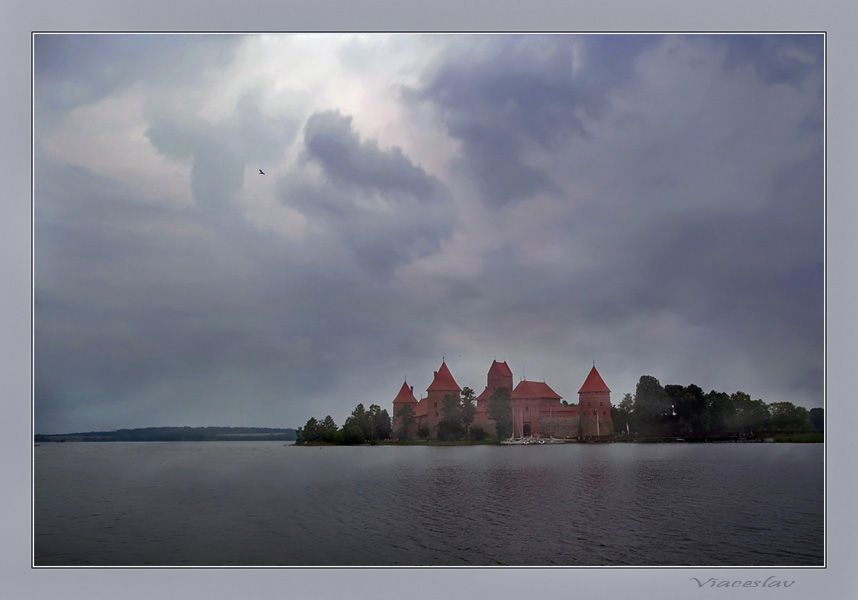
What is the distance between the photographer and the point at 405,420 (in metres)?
8.80

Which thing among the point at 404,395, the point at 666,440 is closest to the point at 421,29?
the point at 404,395

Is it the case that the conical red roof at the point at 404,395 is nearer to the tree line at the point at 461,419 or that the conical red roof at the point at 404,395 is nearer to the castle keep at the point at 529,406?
the castle keep at the point at 529,406

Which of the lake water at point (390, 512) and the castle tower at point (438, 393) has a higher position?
the castle tower at point (438, 393)

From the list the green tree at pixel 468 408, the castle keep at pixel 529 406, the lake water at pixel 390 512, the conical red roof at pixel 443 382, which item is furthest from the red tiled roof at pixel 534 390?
the lake water at pixel 390 512

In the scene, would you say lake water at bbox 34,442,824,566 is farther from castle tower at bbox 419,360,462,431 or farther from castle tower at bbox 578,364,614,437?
castle tower at bbox 419,360,462,431

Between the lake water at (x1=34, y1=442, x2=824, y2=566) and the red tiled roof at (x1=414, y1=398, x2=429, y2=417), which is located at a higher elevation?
the red tiled roof at (x1=414, y1=398, x2=429, y2=417)

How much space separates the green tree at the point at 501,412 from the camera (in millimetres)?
7986

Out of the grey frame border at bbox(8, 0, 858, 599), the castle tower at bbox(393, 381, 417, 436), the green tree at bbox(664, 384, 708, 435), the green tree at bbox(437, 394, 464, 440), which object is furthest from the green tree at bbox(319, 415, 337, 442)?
the green tree at bbox(664, 384, 708, 435)

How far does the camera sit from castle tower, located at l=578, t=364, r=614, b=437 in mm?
7867

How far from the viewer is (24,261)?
4555 mm

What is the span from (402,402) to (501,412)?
5.67 feet

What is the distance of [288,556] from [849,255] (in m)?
5.46
